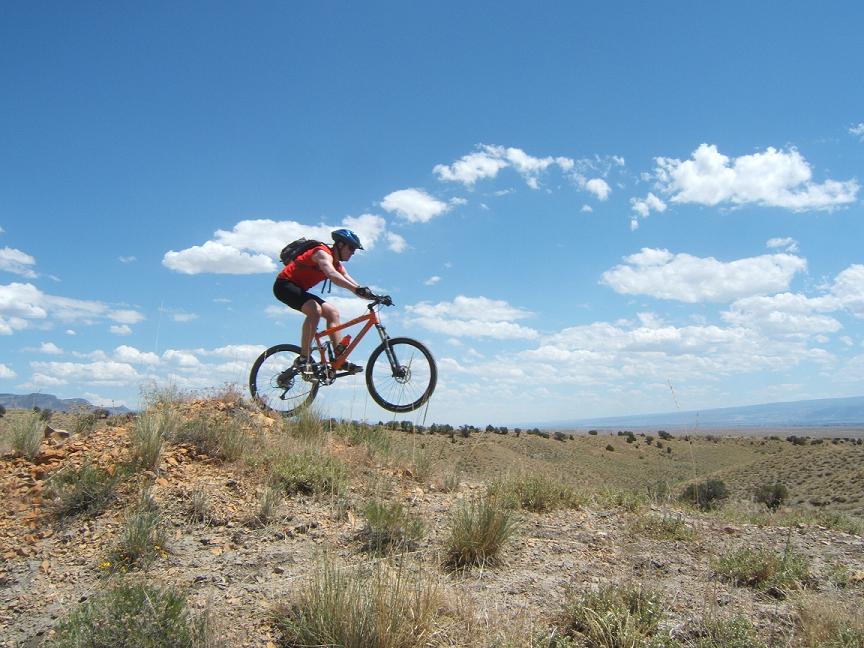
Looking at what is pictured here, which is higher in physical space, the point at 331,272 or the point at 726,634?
the point at 331,272

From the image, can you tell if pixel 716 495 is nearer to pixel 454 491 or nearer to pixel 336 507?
pixel 454 491

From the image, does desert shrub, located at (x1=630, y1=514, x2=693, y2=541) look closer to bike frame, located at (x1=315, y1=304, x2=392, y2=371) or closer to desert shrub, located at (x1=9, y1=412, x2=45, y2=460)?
bike frame, located at (x1=315, y1=304, x2=392, y2=371)

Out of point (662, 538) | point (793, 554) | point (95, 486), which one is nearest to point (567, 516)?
point (662, 538)

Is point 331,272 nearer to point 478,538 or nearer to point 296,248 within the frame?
point 296,248

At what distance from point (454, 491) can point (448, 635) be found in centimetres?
415

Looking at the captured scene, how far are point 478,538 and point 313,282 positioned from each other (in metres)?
4.74

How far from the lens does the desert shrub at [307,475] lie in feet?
24.3

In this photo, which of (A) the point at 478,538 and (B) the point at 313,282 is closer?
(A) the point at 478,538

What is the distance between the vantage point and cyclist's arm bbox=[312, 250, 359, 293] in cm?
844

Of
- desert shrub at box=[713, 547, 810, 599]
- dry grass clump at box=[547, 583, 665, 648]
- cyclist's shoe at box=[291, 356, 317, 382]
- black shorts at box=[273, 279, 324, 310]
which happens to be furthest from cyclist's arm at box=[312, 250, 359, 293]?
desert shrub at box=[713, 547, 810, 599]

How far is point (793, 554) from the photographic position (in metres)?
6.42

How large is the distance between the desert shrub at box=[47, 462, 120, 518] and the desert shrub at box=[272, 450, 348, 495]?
1.85 meters

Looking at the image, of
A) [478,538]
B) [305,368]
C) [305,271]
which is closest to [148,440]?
[305,368]

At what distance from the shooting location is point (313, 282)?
8961 millimetres
